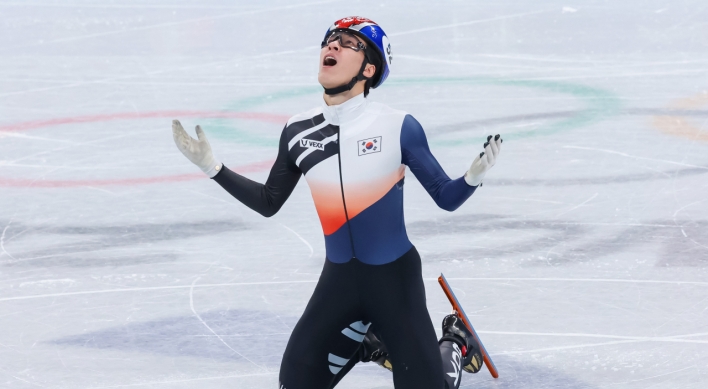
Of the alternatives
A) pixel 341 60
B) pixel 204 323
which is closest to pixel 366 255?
pixel 341 60

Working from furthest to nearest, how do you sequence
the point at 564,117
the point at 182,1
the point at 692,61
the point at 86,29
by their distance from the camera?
the point at 182,1, the point at 86,29, the point at 692,61, the point at 564,117

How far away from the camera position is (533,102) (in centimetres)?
1127

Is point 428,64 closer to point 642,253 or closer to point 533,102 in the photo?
point 533,102

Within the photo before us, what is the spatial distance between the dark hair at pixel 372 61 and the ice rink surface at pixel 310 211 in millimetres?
1593

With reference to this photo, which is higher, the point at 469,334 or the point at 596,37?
the point at 469,334

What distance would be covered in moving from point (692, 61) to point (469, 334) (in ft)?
30.1

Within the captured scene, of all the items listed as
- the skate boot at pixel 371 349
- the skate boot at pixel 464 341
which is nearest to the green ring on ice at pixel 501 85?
the skate boot at pixel 464 341

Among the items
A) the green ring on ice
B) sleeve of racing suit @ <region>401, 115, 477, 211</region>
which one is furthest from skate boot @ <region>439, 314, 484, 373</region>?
the green ring on ice

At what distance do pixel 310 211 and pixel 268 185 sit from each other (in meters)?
3.55

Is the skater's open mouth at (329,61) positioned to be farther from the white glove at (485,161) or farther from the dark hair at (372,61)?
the white glove at (485,161)

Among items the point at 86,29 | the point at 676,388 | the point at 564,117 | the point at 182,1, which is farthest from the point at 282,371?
the point at 182,1

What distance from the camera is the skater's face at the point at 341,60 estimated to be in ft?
14.3

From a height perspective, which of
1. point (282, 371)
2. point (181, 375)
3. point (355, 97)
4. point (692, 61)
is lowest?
point (692, 61)

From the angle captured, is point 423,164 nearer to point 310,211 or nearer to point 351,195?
point 351,195
